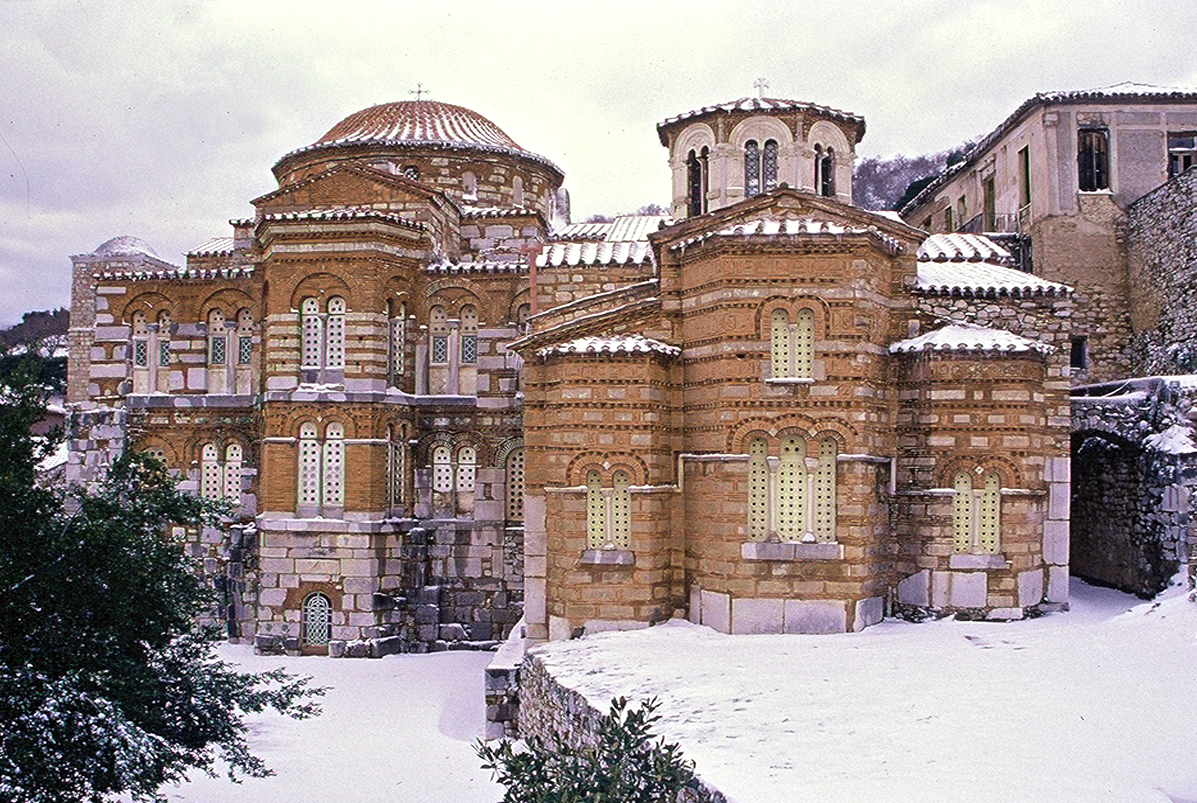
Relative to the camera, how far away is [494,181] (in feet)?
70.7

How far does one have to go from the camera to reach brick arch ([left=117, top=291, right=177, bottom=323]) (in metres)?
19.2

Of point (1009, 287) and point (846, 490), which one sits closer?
point (846, 490)

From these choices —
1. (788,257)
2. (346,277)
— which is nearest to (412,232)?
(346,277)

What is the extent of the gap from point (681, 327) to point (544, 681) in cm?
526

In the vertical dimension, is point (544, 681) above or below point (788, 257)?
below

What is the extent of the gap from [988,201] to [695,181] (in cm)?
966

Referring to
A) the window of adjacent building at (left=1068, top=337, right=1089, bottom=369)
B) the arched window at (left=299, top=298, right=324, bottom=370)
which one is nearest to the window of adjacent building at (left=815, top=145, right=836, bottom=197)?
the window of adjacent building at (left=1068, top=337, right=1089, bottom=369)

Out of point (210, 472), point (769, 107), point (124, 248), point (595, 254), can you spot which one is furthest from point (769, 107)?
point (124, 248)

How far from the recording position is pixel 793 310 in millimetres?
12625

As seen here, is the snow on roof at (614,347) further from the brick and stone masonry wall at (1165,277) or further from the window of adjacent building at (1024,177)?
the window of adjacent building at (1024,177)

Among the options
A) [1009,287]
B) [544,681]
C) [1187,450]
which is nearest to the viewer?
[544,681]

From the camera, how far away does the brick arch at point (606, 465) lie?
1298cm

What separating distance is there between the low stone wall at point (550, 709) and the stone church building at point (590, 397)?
1.30 metres

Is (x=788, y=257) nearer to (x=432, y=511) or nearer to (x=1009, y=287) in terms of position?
(x=1009, y=287)
